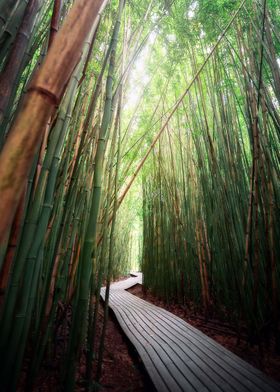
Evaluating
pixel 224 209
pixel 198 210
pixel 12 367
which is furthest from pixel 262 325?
pixel 12 367

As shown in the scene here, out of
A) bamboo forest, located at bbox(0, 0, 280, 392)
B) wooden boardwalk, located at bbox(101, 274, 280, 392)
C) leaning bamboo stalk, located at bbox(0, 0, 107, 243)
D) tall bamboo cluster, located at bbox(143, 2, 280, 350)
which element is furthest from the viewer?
tall bamboo cluster, located at bbox(143, 2, 280, 350)

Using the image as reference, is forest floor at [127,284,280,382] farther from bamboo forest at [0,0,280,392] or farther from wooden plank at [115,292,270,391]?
wooden plank at [115,292,270,391]

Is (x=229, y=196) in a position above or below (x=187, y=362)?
above

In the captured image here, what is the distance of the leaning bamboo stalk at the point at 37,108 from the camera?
0.92 feet

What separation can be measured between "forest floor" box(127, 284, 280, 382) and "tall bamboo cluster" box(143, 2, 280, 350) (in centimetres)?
10

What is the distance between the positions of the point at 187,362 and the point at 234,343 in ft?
2.34

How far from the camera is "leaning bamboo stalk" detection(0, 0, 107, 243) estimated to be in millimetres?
281

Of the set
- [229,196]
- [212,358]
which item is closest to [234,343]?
[212,358]

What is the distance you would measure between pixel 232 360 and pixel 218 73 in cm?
214

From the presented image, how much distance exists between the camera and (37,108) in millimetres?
303

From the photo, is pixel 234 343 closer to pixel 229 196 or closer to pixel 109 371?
pixel 109 371

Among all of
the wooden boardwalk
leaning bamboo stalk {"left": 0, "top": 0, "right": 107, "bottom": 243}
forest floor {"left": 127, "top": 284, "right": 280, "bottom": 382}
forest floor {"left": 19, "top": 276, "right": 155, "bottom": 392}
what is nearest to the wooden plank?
the wooden boardwalk

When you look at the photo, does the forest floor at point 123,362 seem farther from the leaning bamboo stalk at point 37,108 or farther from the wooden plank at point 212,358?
the leaning bamboo stalk at point 37,108

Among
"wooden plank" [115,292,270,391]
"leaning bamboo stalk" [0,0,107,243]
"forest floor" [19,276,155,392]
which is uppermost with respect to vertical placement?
"leaning bamboo stalk" [0,0,107,243]
